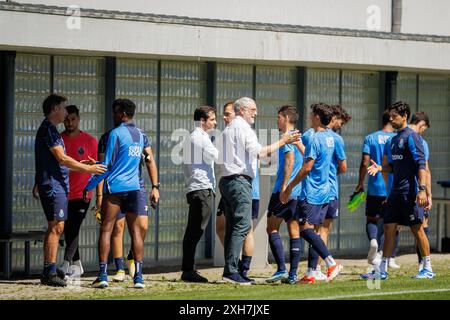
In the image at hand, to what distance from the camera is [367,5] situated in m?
19.5

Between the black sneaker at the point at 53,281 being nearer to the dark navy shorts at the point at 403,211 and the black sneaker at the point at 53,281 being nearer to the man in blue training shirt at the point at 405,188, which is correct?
the man in blue training shirt at the point at 405,188

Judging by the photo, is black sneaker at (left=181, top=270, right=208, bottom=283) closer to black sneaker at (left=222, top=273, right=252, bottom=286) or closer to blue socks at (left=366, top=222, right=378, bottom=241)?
black sneaker at (left=222, top=273, right=252, bottom=286)

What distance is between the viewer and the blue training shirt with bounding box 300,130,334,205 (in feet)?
48.7

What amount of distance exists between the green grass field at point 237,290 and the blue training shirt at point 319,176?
1018mm

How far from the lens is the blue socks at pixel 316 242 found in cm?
1466

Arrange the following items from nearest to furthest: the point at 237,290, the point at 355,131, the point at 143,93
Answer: the point at 237,290, the point at 143,93, the point at 355,131

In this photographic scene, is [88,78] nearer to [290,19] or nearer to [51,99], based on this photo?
[51,99]

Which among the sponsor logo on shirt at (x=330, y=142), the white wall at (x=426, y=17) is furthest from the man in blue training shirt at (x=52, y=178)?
the white wall at (x=426, y=17)

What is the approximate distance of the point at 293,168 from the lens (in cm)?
1536

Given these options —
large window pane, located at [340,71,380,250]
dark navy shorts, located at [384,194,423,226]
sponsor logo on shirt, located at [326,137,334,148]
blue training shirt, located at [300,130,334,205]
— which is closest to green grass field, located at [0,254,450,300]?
dark navy shorts, located at [384,194,423,226]

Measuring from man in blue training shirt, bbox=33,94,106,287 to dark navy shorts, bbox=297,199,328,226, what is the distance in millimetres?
2515

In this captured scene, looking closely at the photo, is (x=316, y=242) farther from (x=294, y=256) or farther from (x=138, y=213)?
(x=138, y=213)

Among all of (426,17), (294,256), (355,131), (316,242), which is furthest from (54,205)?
(426,17)

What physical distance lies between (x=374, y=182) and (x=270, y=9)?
2976mm
